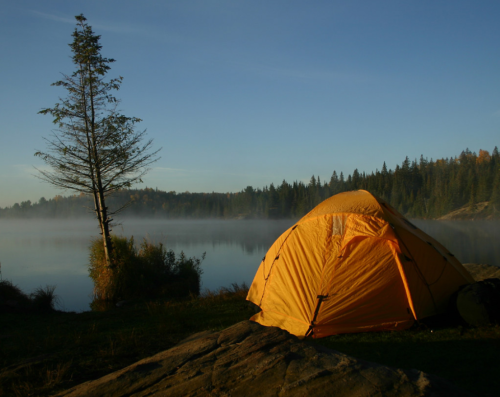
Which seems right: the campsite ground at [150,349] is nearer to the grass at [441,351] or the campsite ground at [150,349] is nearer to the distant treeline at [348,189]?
the grass at [441,351]

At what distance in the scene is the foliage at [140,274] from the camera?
12352mm

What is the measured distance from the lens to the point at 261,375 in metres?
2.85

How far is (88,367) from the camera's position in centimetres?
470

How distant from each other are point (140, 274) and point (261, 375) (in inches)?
433

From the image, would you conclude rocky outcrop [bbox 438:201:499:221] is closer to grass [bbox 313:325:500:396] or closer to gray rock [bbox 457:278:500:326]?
gray rock [bbox 457:278:500:326]

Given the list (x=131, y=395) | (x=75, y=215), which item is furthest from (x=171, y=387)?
(x=75, y=215)

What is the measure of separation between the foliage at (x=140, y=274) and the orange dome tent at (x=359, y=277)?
5108mm

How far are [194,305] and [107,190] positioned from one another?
556cm

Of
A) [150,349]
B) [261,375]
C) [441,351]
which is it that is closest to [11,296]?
[150,349]

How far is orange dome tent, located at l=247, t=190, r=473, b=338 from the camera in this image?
260 inches

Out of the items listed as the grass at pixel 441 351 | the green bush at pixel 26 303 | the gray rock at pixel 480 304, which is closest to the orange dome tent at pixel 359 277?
the grass at pixel 441 351

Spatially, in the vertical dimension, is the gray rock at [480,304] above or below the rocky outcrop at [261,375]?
below

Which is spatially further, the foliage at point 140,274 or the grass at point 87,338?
the foliage at point 140,274

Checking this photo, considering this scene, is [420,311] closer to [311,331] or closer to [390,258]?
[390,258]
